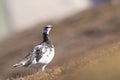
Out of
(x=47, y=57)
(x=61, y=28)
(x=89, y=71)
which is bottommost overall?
(x=89, y=71)

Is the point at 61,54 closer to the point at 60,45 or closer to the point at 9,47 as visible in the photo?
the point at 60,45

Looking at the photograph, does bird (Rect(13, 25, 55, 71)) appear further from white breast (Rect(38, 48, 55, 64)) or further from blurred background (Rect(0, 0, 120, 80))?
blurred background (Rect(0, 0, 120, 80))

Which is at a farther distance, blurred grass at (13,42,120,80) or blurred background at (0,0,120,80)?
blurred background at (0,0,120,80)

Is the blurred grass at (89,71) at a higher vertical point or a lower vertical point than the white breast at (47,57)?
lower

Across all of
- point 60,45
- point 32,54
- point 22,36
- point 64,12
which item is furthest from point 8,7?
point 32,54

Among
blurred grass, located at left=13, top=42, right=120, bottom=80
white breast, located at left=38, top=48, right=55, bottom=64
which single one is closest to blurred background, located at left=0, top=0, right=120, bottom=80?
white breast, located at left=38, top=48, right=55, bottom=64

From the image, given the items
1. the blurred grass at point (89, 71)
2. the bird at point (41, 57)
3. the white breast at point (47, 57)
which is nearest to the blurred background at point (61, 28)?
the bird at point (41, 57)

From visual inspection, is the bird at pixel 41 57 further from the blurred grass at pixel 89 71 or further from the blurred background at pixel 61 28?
the blurred background at pixel 61 28

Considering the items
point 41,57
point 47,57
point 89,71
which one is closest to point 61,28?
point 41,57

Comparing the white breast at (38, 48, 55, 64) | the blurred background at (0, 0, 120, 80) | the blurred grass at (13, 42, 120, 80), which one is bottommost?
the blurred grass at (13, 42, 120, 80)

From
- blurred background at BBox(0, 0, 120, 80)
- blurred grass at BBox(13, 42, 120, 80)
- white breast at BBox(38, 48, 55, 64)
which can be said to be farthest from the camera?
blurred background at BBox(0, 0, 120, 80)

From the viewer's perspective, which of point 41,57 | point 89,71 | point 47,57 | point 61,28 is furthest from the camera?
point 61,28

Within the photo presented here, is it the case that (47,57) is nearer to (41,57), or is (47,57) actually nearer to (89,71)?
(41,57)

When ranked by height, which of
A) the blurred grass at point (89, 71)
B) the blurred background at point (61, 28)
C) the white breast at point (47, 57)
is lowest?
the blurred grass at point (89, 71)
